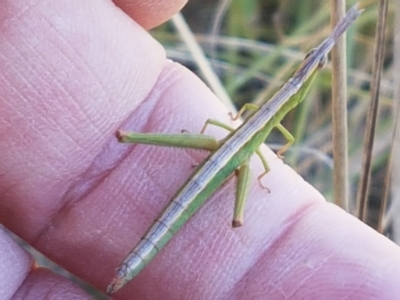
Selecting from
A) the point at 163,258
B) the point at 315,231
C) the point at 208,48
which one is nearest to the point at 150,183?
the point at 163,258

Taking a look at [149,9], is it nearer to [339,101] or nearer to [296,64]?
[339,101]

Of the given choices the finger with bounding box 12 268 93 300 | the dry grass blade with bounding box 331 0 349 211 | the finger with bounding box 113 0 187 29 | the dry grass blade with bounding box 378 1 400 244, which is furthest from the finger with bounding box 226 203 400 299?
the finger with bounding box 113 0 187 29

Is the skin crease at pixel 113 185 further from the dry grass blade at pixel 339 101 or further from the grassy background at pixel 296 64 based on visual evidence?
the grassy background at pixel 296 64

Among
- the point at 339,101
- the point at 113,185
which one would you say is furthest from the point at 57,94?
the point at 339,101

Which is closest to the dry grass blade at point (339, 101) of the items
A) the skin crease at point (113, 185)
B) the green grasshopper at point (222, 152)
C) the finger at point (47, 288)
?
the green grasshopper at point (222, 152)

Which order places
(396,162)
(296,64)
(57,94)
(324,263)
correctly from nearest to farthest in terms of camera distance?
1. (324,263)
2. (57,94)
3. (396,162)
4. (296,64)

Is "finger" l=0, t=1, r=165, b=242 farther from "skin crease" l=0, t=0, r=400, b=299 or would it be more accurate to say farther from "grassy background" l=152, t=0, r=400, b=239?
"grassy background" l=152, t=0, r=400, b=239

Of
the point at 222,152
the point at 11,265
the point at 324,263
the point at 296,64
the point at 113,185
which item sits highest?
the point at 296,64

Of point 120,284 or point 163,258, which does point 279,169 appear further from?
point 120,284
